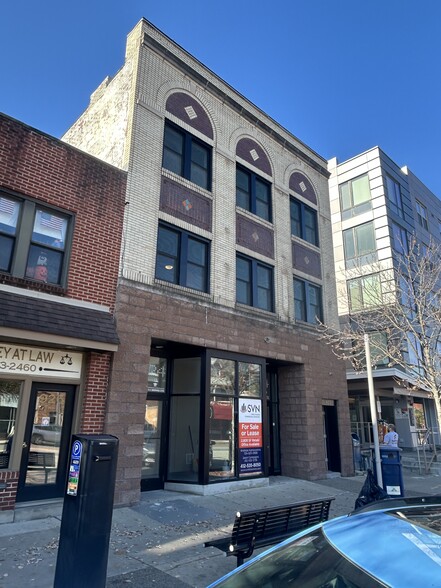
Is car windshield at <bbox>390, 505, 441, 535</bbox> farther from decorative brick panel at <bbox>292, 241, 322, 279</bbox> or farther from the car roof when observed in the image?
decorative brick panel at <bbox>292, 241, 322, 279</bbox>

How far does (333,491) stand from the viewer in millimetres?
11359

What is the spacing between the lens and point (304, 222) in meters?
16.3

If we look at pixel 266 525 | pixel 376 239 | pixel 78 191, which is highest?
pixel 376 239

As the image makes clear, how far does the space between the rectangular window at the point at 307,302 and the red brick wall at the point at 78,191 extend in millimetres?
7259

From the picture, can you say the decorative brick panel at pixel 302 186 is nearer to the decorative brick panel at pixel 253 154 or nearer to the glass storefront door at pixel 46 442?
the decorative brick panel at pixel 253 154

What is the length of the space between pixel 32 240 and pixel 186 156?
5490mm

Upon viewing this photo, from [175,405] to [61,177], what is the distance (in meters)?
6.34

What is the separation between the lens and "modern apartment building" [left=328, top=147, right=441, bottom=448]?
23.5 metres

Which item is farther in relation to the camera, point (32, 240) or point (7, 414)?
point (32, 240)

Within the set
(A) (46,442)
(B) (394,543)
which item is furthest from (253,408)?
(B) (394,543)

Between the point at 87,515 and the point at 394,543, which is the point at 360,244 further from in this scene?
the point at 394,543

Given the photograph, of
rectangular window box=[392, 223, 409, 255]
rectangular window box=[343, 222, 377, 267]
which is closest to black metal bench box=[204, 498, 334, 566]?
rectangular window box=[343, 222, 377, 267]

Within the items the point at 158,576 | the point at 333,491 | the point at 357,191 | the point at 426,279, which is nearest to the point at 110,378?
the point at 158,576

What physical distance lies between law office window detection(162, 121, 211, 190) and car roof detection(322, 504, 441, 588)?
10.9 meters
